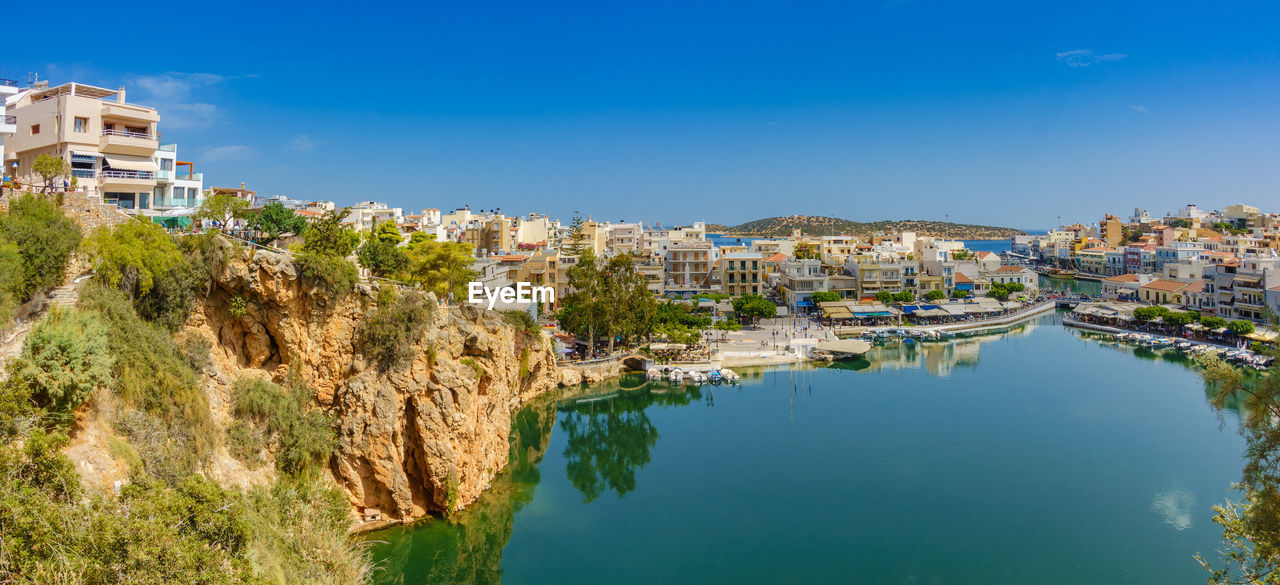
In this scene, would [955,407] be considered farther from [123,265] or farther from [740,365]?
[123,265]

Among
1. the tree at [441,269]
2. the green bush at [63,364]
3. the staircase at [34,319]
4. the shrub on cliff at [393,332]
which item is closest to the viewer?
the green bush at [63,364]

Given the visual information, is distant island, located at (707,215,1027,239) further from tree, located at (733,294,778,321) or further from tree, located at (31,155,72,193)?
tree, located at (31,155,72,193)

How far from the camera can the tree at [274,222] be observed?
22078mm

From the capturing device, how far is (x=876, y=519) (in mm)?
16875

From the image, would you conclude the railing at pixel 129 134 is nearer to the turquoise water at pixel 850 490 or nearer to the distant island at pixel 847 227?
the turquoise water at pixel 850 490

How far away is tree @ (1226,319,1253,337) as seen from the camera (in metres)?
37.8

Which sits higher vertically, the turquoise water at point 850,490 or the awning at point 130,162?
the awning at point 130,162

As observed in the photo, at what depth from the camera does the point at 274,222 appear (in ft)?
73.6

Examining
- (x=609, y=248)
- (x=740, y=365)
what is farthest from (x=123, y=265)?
(x=609, y=248)

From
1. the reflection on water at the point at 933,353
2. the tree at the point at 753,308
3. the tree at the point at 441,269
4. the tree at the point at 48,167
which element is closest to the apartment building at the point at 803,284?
the tree at the point at 753,308

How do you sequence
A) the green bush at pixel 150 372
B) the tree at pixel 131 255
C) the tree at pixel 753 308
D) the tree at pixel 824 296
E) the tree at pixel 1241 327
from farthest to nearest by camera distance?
the tree at pixel 824 296, the tree at pixel 753 308, the tree at pixel 1241 327, the tree at pixel 131 255, the green bush at pixel 150 372

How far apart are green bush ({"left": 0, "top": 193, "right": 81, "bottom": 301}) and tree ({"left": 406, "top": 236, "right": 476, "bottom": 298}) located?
9.52 meters

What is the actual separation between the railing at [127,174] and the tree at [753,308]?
3475 cm

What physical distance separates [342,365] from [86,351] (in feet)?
19.2
